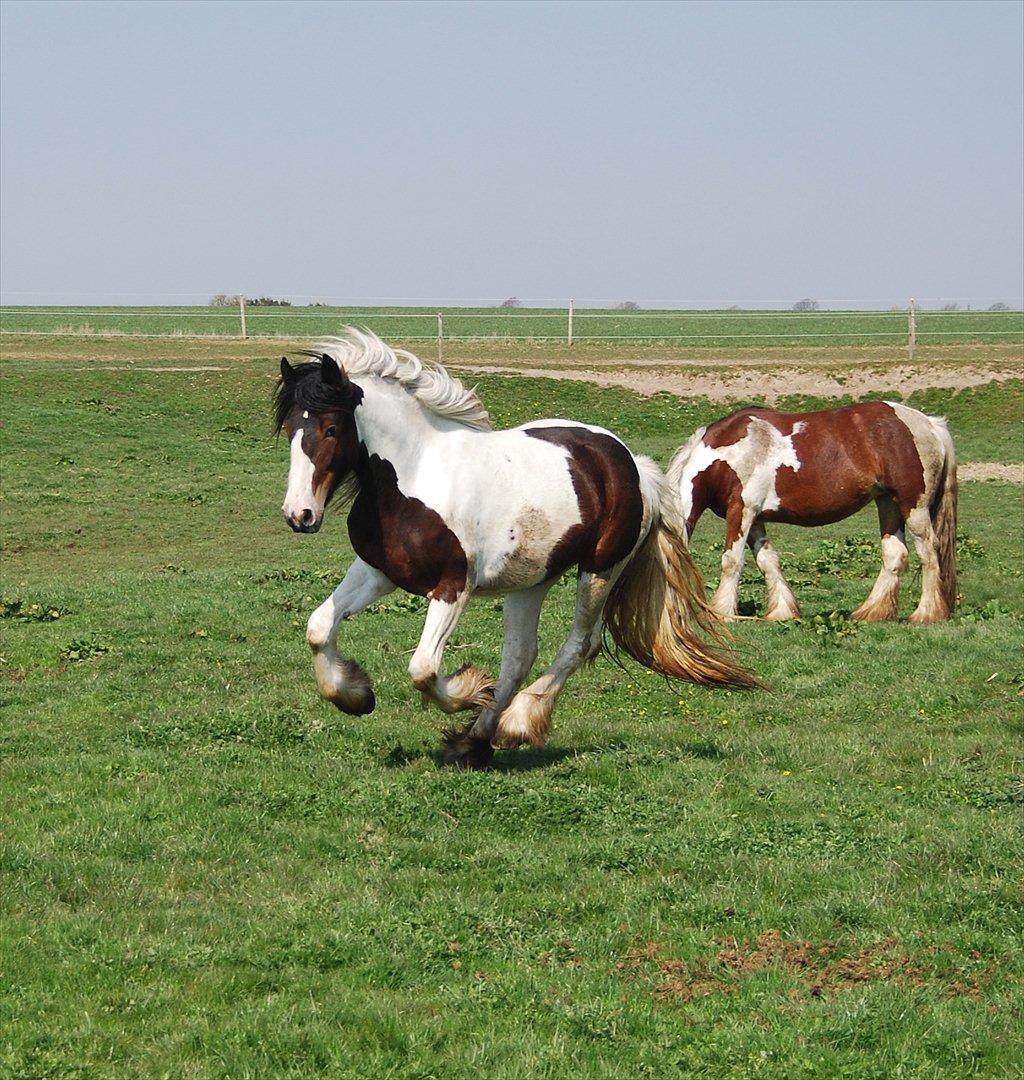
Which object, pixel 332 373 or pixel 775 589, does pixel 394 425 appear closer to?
pixel 332 373

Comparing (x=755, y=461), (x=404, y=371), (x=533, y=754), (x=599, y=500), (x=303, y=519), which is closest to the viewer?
(x=303, y=519)

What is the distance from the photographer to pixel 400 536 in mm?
8109

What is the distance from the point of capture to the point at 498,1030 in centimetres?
521

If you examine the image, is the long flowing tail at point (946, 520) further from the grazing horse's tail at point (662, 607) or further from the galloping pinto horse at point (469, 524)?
the galloping pinto horse at point (469, 524)

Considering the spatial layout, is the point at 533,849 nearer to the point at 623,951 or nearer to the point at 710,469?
the point at 623,951

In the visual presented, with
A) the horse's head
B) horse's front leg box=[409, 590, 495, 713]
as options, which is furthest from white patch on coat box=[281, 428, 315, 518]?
horse's front leg box=[409, 590, 495, 713]

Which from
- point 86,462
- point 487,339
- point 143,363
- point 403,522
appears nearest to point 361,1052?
point 403,522

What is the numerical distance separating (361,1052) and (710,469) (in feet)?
35.5

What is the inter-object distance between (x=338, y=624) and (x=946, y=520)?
8123mm

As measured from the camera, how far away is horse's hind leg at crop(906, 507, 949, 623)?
550 inches

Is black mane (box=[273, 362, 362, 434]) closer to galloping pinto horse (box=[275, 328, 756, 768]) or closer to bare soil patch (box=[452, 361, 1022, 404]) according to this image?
galloping pinto horse (box=[275, 328, 756, 768])

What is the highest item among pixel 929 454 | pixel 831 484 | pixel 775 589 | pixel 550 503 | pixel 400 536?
pixel 550 503

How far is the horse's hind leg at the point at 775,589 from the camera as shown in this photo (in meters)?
14.2

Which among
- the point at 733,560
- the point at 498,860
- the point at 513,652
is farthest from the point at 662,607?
the point at 733,560
